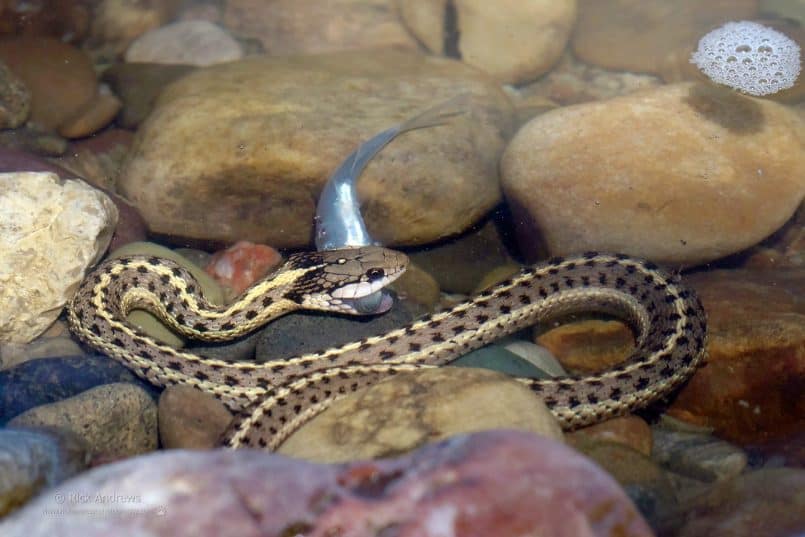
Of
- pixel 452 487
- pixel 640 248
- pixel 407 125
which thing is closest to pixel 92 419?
pixel 452 487

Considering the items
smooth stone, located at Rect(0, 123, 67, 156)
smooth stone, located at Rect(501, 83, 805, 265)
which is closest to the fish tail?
smooth stone, located at Rect(501, 83, 805, 265)

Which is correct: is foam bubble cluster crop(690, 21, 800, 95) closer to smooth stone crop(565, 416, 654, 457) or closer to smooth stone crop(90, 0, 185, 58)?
smooth stone crop(565, 416, 654, 457)

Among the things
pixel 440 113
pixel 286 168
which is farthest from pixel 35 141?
pixel 440 113

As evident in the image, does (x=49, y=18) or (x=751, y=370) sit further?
(x=49, y=18)

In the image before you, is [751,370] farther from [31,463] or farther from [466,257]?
[31,463]

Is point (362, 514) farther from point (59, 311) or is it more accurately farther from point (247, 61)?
point (247, 61)

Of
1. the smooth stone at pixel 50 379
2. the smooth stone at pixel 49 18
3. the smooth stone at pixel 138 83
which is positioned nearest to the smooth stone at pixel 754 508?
the smooth stone at pixel 50 379
